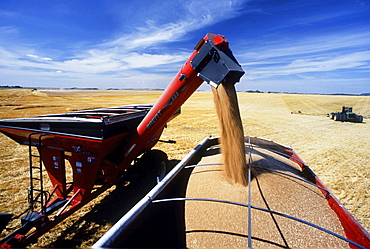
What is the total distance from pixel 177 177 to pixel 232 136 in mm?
890

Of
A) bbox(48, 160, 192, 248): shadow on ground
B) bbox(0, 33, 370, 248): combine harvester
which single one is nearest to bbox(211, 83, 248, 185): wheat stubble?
bbox(0, 33, 370, 248): combine harvester

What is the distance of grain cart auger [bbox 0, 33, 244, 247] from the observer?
2320 mm

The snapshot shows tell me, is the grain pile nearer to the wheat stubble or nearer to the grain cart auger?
the wheat stubble

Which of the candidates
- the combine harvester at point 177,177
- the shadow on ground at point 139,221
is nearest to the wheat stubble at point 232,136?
the combine harvester at point 177,177

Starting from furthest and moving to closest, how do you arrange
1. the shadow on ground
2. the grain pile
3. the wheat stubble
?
the wheat stubble
the shadow on ground
the grain pile

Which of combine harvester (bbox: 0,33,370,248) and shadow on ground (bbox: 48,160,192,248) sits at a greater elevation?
combine harvester (bbox: 0,33,370,248)

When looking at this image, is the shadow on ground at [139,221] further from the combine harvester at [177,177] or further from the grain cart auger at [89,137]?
the grain cart auger at [89,137]

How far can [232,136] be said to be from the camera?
232 cm

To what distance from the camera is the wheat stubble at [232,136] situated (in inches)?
87.8

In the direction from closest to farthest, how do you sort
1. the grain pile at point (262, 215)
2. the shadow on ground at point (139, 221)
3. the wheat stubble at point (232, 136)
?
the grain pile at point (262, 215) < the shadow on ground at point (139, 221) < the wheat stubble at point (232, 136)

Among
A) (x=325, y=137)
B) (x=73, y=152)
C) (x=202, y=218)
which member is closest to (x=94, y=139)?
(x=73, y=152)

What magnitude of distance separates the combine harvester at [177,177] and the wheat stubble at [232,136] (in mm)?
90

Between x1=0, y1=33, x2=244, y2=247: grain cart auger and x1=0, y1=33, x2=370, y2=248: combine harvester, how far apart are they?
0.01m

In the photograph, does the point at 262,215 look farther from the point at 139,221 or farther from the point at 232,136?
the point at 139,221
